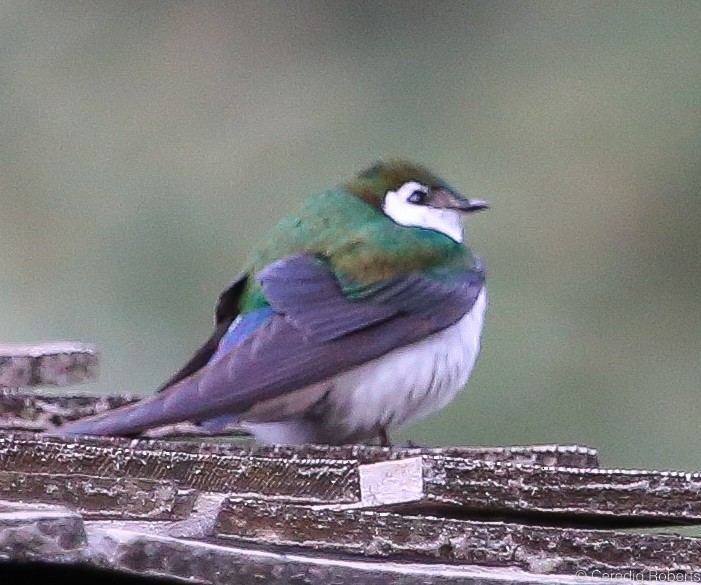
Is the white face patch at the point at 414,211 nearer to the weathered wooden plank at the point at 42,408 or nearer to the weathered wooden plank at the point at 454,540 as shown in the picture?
the weathered wooden plank at the point at 42,408

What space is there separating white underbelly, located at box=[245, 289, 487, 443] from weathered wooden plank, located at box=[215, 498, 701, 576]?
1.13 metres

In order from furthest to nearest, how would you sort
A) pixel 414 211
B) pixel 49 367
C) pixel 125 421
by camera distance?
pixel 414 211, pixel 49 367, pixel 125 421

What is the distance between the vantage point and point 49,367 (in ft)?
9.27

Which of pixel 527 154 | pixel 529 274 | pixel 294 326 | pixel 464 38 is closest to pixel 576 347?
pixel 529 274

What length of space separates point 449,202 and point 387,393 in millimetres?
679

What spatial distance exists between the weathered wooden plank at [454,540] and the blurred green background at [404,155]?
2.63 metres

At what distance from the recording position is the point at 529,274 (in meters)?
5.42

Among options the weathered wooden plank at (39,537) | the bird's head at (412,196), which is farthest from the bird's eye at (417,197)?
the weathered wooden plank at (39,537)

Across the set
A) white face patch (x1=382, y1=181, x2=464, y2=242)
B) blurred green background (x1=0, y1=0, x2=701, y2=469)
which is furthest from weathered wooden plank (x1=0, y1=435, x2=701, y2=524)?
blurred green background (x1=0, y1=0, x2=701, y2=469)

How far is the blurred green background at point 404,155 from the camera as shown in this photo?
199 inches

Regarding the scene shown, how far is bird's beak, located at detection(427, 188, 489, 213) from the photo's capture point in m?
3.82

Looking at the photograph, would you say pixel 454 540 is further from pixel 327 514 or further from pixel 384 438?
pixel 384 438

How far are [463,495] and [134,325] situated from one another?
3037 mm

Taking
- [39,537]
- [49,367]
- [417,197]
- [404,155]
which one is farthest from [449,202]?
[39,537]
